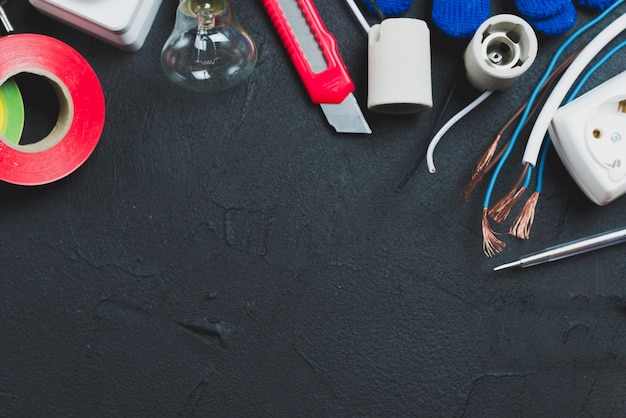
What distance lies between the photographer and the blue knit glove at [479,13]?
910 mm

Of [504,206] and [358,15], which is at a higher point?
[358,15]

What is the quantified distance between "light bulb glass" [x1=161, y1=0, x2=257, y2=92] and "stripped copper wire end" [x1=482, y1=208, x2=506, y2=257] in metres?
0.34

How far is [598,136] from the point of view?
897 mm

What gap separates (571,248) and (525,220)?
2.4 inches

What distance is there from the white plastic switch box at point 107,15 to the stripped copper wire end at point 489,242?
47 centimetres

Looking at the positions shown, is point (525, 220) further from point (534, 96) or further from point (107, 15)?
point (107, 15)

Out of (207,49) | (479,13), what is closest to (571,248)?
(479,13)

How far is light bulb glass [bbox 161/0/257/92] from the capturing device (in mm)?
913

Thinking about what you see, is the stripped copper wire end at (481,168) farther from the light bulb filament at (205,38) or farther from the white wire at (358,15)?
the light bulb filament at (205,38)

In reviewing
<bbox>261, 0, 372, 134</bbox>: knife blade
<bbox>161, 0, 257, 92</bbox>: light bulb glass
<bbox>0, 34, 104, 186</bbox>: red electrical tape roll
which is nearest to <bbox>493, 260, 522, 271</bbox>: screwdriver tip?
<bbox>261, 0, 372, 134</bbox>: knife blade

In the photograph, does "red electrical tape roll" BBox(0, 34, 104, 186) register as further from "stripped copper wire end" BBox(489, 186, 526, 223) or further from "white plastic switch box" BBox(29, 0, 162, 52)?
"stripped copper wire end" BBox(489, 186, 526, 223)

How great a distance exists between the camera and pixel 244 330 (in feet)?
3.04

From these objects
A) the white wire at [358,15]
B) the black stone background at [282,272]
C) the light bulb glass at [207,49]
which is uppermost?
the white wire at [358,15]

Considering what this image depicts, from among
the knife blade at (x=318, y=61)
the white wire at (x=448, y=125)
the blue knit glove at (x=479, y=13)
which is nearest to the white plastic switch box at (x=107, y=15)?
the knife blade at (x=318, y=61)
